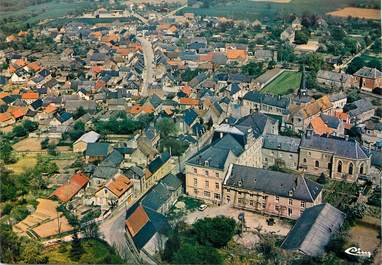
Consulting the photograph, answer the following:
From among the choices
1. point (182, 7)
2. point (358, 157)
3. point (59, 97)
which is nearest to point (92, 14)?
point (182, 7)

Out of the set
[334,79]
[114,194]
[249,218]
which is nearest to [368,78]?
[334,79]

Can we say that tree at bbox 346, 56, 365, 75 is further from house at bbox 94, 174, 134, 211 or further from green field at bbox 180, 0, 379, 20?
house at bbox 94, 174, 134, 211

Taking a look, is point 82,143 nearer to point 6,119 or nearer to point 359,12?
point 6,119

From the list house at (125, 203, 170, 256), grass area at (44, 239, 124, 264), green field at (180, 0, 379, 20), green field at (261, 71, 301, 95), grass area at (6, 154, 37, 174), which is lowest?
green field at (261, 71, 301, 95)

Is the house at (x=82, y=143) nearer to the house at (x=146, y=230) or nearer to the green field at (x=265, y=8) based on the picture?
the house at (x=146, y=230)

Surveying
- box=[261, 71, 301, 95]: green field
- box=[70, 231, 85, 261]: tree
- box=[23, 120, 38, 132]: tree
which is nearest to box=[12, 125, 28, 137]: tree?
box=[23, 120, 38, 132]: tree
